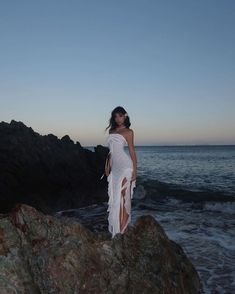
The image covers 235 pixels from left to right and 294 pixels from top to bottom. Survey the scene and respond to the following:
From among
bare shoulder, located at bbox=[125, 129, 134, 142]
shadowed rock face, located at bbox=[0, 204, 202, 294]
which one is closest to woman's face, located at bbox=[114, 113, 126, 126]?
bare shoulder, located at bbox=[125, 129, 134, 142]

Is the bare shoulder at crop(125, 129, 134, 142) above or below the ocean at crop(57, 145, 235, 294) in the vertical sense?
above

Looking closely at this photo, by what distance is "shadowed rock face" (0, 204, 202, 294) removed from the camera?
420 centimetres

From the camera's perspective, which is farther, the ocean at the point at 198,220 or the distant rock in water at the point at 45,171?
the distant rock in water at the point at 45,171

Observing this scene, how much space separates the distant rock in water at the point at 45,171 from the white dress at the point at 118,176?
9480mm

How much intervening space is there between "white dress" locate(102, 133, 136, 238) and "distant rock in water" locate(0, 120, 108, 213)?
9480 mm

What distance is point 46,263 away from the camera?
4.44 metres

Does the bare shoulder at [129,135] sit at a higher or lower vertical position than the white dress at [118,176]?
higher

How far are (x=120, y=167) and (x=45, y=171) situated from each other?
1423 centimetres

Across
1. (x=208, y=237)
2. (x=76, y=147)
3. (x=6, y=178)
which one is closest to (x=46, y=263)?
(x=208, y=237)

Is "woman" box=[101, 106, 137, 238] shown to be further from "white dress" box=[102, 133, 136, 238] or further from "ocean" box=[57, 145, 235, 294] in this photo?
"ocean" box=[57, 145, 235, 294]

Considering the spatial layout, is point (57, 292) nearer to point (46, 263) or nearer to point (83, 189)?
point (46, 263)

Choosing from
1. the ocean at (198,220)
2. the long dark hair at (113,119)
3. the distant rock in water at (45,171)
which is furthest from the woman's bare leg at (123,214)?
the distant rock in water at (45,171)

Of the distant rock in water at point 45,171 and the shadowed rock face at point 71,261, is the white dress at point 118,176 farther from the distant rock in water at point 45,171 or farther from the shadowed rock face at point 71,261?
the distant rock in water at point 45,171

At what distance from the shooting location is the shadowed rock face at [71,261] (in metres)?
4.20
